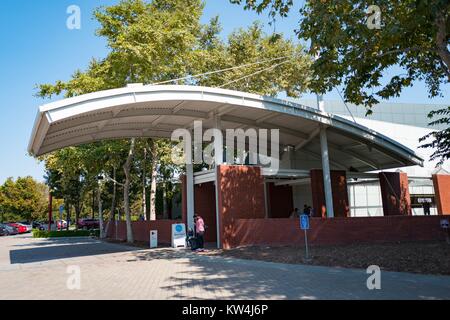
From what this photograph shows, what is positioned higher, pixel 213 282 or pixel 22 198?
pixel 22 198

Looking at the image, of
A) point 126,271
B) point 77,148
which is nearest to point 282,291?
point 126,271

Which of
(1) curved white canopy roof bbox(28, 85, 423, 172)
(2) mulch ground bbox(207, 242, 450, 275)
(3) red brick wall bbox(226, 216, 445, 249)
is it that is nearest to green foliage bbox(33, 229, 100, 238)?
(1) curved white canopy roof bbox(28, 85, 423, 172)

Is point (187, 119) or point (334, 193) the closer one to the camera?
point (187, 119)

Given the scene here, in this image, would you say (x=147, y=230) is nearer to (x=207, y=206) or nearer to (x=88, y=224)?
(x=207, y=206)

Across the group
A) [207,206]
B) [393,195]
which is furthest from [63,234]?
[393,195]

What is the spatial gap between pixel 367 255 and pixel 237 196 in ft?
22.0

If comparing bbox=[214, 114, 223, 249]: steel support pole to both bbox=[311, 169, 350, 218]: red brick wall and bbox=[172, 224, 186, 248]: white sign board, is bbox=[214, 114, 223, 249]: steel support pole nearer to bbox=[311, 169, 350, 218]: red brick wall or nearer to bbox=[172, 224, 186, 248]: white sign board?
bbox=[172, 224, 186, 248]: white sign board

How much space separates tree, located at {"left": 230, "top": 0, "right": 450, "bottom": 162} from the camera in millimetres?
11445

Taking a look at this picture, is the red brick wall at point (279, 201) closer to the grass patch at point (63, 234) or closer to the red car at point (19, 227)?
the grass patch at point (63, 234)

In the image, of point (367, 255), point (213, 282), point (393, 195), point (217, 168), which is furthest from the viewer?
point (393, 195)

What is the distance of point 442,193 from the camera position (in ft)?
80.3

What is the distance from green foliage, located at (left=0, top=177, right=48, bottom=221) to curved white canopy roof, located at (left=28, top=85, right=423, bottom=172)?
50119 mm
